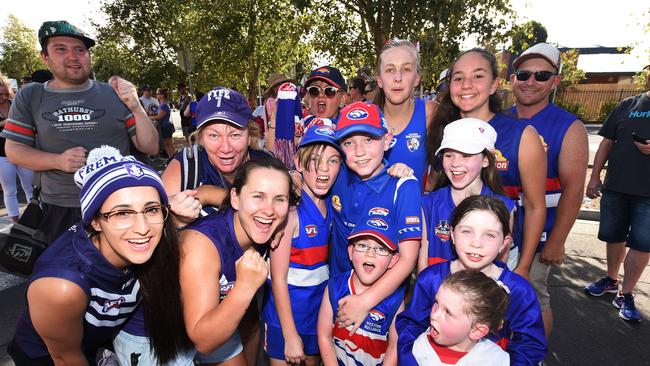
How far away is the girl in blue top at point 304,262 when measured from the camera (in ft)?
7.45

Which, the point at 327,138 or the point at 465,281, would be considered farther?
the point at 327,138

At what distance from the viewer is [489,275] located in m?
1.95

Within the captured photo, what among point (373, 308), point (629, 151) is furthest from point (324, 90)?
point (629, 151)

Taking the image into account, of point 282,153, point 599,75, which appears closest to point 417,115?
point 282,153

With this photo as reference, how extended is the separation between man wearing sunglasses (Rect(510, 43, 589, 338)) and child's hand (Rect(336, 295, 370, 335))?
1627 millimetres

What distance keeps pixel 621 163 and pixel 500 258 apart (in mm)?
2621

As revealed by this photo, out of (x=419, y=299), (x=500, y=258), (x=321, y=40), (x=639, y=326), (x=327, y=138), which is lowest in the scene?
(x=639, y=326)

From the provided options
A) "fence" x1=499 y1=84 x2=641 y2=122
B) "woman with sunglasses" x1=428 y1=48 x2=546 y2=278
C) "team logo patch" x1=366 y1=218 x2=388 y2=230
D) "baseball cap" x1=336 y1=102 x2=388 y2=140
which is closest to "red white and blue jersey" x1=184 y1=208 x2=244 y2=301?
"team logo patch" x1=366 y1=218 x2=388 y2=230

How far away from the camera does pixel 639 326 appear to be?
3547 mm

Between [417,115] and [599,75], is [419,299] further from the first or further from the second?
[599,75]

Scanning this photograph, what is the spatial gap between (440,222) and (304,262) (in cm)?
92

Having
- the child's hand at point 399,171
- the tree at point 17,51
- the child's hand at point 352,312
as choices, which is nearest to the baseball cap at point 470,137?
the child's hand at point 399,171

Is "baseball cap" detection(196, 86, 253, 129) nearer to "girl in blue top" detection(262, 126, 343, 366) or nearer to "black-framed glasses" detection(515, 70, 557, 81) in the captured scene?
"girl in blue top" detection(262, 126, 343, 366)

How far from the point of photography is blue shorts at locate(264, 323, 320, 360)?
7.90 feet
